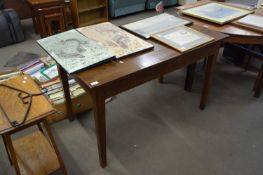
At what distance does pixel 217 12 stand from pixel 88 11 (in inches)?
83.1

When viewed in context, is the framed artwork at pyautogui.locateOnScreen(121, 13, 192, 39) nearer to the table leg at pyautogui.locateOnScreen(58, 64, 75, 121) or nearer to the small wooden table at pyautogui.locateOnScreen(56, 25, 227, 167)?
the small wooden table at pyautogui.locateOnScreen(56, 25, 227, 167)

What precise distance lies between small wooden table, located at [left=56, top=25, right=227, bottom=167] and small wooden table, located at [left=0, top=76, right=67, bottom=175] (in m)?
0.24

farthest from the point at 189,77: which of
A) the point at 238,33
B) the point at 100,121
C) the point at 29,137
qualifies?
the point at 29,137

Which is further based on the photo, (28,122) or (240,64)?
(240,64)

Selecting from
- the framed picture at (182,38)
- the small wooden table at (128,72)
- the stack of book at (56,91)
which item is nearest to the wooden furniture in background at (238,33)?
the small wooden table at (128,72)

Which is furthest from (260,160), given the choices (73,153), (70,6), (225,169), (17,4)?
(17,4)

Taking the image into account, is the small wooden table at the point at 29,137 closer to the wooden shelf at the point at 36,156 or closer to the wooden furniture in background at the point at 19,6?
the wooden shelf at the point at 36,156

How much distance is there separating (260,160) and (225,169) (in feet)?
0.93

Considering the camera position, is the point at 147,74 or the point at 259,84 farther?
the point at 259,84

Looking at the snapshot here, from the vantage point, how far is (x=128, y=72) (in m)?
1.29

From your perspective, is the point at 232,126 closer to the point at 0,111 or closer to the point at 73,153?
the point at 73,153

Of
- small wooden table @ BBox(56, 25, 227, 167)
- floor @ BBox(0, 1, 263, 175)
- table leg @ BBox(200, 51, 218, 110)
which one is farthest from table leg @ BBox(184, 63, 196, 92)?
small wooden table @ BBox(56, 25, 227, 167)

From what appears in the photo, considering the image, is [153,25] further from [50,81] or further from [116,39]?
[50,81]

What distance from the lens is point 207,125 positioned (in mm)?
1945
